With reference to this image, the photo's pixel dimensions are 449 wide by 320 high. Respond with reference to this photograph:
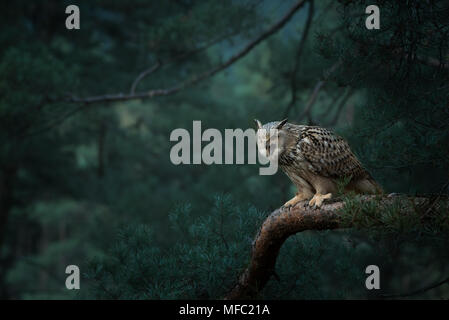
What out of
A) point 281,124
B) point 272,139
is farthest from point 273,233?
point 281,124

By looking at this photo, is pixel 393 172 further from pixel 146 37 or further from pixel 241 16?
pixel 146 37

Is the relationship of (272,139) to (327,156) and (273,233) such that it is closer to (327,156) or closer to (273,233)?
(327,156)

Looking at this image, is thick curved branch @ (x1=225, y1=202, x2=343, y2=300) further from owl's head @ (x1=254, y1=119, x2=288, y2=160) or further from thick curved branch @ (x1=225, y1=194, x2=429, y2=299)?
owl's head @ (x1=254, y1=119, x2=288, y2=160)

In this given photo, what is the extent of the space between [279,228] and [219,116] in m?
10.6

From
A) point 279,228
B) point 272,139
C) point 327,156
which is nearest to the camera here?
point 279,228

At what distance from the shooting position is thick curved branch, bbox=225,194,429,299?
2543 millimetres

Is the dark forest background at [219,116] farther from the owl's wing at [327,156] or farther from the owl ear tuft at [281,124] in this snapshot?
the owl ear tuft at [281,124]

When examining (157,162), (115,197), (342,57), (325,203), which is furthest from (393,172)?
(157,162)

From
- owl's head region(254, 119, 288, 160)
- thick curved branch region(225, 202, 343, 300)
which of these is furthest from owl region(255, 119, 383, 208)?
thick curved branch region(225, 202, 343, 300)

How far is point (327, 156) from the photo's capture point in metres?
3.31

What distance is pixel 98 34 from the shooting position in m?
11.9

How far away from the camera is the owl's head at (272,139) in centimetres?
320

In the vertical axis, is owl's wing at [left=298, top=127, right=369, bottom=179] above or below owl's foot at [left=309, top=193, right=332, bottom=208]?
above

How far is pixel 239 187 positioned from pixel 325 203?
831 cm
